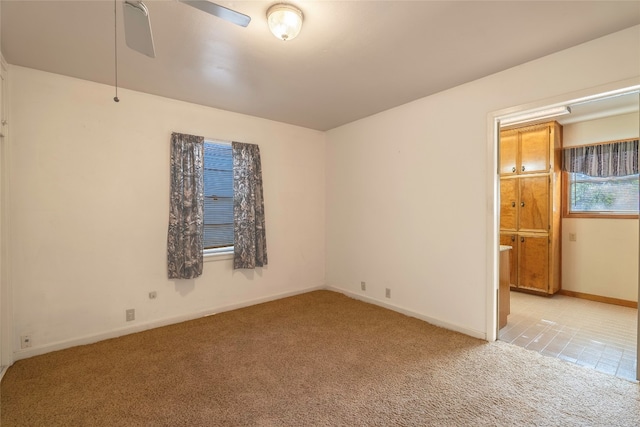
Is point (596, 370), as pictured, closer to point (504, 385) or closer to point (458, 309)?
point (504, 385)

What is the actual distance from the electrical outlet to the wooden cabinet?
6161 millimetres

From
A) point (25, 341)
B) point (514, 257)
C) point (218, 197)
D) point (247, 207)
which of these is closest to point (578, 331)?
point (514, 257)

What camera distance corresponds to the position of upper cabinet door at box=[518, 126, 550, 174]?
14.3 feet

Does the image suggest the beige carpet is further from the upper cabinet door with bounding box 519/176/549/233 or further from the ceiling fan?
the upper cabinet door with bounding box 519/176/549/233

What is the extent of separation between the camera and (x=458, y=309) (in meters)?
3.18

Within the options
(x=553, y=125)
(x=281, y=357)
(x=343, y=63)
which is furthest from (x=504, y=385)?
(x=553, y=125)

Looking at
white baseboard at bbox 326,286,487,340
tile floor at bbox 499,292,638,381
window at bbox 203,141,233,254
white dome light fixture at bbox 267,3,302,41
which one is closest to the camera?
white dome light fixture at bbox 267,3,302,41

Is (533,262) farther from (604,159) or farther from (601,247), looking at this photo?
(604,159)

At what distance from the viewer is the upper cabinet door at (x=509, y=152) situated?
15.3ft

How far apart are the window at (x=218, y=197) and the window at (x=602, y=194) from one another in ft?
17.1

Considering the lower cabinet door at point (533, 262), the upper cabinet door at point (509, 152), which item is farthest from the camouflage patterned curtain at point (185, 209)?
the lower cabinet door at point (533, 262)

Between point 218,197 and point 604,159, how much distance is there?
18.1 feet

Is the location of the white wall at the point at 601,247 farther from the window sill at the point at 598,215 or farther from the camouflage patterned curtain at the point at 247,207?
the camouflage patterned curtain at the point at 247,207

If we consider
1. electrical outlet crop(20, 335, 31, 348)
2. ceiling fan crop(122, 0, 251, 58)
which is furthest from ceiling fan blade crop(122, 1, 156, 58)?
electrical outlet crop(20, 335, 31, 348)
